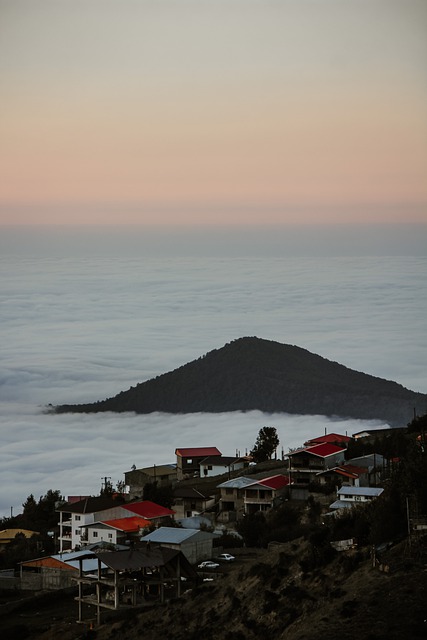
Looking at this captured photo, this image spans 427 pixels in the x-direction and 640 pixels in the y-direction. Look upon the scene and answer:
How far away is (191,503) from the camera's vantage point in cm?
4762

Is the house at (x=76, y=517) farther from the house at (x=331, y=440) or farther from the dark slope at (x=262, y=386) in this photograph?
the dark slope at (x=262, y=386)

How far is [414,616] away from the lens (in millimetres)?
19875

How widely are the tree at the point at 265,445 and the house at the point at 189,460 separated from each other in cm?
206

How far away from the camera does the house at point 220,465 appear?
59.8 metres

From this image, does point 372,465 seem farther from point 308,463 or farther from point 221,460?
point 221,460

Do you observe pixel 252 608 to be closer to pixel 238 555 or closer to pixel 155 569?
pixel 155 569

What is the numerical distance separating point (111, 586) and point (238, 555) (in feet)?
21.4

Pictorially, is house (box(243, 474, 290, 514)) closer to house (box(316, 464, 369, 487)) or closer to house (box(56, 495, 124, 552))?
house (box(316, 464, 369, 487))

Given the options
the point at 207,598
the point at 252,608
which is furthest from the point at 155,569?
the point at 252,608

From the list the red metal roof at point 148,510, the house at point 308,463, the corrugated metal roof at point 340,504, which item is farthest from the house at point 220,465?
the corrugated metal roof at point 340,504

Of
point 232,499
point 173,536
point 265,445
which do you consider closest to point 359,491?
point 173,536

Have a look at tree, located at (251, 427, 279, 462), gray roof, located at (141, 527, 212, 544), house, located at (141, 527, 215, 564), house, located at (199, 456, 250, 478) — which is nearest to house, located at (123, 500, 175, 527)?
→ gray roof, located at (141, 527, 212, 544)

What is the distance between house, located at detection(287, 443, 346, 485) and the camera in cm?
4675

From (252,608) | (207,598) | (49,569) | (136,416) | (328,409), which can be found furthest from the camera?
(136,416)
